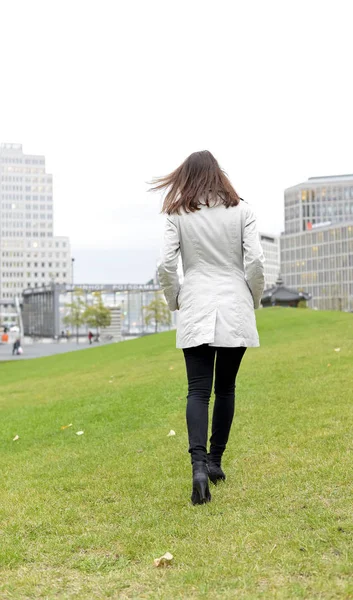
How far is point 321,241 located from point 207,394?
154940 millimetres

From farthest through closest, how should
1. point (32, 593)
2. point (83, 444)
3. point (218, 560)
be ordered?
1. point (83, 444)
2. point (218, 560)
3. point (32, 593)

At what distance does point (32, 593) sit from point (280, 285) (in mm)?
48865

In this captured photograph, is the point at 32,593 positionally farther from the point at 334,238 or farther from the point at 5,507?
the point at 334,238

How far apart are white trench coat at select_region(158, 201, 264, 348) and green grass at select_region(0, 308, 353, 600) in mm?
1066

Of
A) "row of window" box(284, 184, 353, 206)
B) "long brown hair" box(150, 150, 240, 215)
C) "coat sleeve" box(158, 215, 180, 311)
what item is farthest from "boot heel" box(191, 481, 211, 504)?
"row of window" box(284, 184, 353, 206)

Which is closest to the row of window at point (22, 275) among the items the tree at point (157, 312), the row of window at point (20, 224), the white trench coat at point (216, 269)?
the row of window at point (20, 224)

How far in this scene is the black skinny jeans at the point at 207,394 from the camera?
434 centimetres

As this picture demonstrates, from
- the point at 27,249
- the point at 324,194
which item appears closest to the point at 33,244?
the point at 27,249

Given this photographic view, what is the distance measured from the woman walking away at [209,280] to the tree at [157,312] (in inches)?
3841

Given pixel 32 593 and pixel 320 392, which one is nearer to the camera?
pixel 32 593

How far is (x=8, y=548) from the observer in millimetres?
3568

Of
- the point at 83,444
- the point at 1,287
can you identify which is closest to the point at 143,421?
the point at 83,444

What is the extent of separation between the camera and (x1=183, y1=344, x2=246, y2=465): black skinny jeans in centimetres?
434

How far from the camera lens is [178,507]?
163 inches
